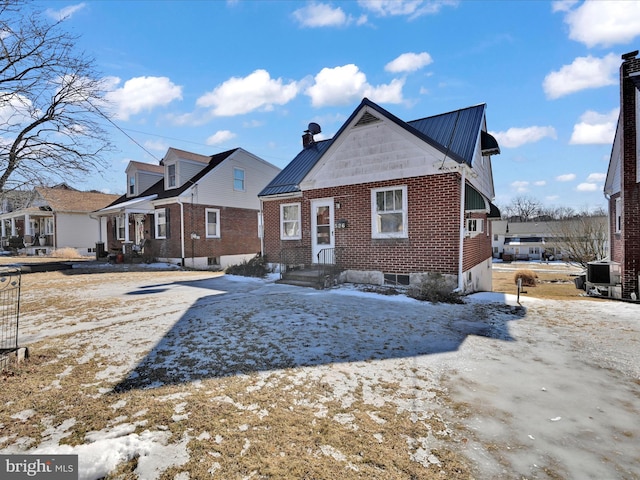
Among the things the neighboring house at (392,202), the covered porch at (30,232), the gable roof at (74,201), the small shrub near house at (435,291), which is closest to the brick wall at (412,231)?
the neighboring house at (392,202)

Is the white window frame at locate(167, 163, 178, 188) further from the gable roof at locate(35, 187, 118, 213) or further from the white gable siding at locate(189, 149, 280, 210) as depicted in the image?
the gable roof at locate(35, 187, 118, 213)

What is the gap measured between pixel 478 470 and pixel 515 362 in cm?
253

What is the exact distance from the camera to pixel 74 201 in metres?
29.2

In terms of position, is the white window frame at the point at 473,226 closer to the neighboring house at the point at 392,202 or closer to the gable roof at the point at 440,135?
the neighboring house at the point at 392,202

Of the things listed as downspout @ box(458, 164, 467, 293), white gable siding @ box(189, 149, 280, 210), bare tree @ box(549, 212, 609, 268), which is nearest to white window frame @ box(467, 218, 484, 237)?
downspout @ box(458, 164, 467, 293)

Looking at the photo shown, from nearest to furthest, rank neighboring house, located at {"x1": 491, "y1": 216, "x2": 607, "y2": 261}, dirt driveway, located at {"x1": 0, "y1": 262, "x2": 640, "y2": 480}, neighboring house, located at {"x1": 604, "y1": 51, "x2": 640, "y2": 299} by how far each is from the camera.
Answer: dirt driveway, located at {"x1": 0, "y1": 262, "x2": 640, "y2": 480} < neighboring house, located at {"x1": 604, "y1": 51, "x2": 640, "y2": 299} < neighboring house, located at {"x1": 491, "y1": 216, "x2": 607, "y2": 261}

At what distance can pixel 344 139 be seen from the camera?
37.4 ft

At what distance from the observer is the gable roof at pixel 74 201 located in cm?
2728

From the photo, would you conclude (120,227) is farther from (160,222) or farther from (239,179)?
(239,179)

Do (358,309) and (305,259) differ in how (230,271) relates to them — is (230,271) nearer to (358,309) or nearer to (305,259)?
(305,259)

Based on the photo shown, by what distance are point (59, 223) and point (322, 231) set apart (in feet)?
91.5

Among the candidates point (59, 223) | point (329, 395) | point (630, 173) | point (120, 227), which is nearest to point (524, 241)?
point (630, 173)

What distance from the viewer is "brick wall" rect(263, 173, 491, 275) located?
9336 mm

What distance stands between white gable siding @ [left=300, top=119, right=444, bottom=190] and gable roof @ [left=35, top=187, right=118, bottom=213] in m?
25.8
